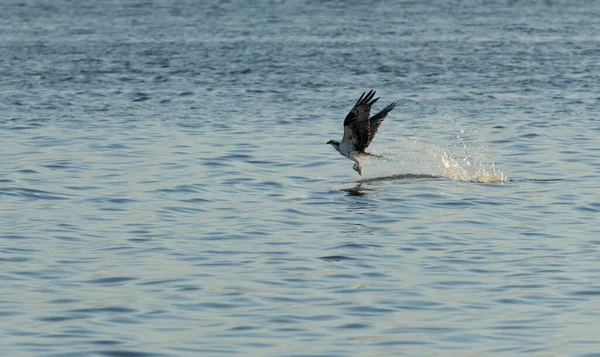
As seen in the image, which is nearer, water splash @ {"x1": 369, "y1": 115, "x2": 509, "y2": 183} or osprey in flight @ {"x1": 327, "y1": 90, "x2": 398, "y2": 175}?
osprey in flight @ {"x1": 327, "y1": 90, "x2": 398, "y2": 175}

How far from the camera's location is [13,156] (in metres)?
21.6

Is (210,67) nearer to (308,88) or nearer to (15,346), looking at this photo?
(308,88)

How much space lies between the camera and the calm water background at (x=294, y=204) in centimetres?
1124

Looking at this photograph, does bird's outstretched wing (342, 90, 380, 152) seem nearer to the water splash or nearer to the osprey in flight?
the osprey in flight

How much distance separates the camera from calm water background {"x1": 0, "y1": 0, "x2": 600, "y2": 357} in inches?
443

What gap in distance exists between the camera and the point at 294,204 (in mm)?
17594

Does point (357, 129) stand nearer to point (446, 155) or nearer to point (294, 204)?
point (294, 204)

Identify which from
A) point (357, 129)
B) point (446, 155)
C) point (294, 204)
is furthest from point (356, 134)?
point (446, 155)

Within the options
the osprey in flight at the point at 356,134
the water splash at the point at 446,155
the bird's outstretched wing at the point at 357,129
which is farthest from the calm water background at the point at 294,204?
the bird's outstretched wing at the point at 357,129

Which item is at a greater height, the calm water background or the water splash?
the calm water background

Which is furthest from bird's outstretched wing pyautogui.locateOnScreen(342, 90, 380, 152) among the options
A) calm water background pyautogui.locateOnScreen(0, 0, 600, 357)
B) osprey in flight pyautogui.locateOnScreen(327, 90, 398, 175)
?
calm water background pyautogui.locateOnScreen(0, 0, 600, 357)

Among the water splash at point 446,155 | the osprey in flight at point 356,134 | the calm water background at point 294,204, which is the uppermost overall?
the osprey in flight at point 356,134

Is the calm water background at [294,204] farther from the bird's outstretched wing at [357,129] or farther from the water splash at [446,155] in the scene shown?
the bird's outstretched wing at [357,129]

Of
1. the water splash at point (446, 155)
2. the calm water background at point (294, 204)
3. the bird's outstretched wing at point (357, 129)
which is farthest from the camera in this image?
the water splash at point (446, 155)
